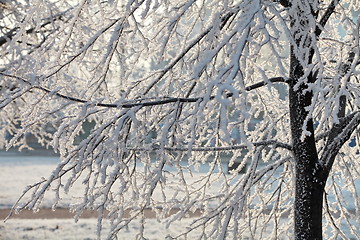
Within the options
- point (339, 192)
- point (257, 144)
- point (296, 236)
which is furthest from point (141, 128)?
point (339, 192)

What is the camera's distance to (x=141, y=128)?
3016mm

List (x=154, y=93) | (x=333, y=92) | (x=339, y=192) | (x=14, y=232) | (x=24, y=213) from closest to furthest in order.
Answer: (x=333, y=92), (x=154, y=93), (x=339, y=192), (x=14, y=232), (x=24, y=213)

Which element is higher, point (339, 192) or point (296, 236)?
point (339, 192)

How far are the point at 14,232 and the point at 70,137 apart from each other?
19.3 feet

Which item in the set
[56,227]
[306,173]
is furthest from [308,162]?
[56,227]

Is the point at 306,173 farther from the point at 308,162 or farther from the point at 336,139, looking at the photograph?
the point at 336,139

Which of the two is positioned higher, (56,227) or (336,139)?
(336,139)

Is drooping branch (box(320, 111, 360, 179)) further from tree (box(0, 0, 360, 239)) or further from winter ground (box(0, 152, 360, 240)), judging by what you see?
winter ground (box(0, 152, 360, 240))

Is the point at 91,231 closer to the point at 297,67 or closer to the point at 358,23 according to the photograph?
the point at 297,67

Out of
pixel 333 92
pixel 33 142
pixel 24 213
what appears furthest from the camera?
pixel 33 142

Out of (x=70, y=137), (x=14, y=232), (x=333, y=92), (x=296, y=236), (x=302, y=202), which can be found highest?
(x=333, y=92)

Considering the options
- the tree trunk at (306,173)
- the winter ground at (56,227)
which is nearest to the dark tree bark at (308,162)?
the tree trunk at (306,173)

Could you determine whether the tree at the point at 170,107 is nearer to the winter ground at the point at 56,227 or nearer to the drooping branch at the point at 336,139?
the drooping branch at the point at 336,139

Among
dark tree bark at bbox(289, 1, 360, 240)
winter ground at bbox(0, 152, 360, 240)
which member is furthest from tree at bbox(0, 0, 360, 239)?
winter ground at bbox(0, 152, 360, 240)
